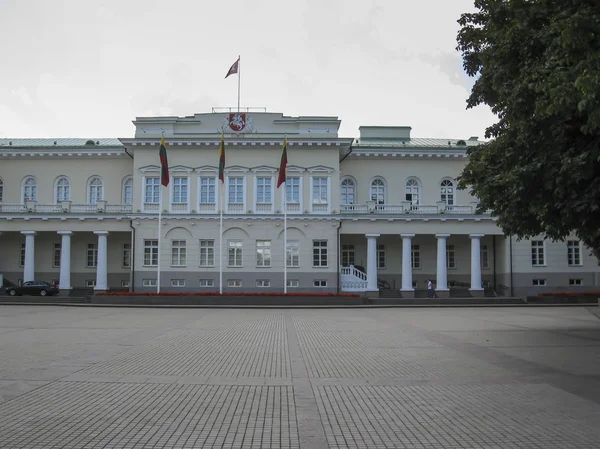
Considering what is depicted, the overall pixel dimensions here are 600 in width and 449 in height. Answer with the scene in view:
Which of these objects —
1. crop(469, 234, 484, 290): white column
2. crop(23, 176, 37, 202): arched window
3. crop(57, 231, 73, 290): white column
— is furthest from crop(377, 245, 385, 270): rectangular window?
crop(23, 176, 37, 202): arched window

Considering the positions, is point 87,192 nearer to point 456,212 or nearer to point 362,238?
point 362,238

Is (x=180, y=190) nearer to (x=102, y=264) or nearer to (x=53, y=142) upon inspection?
(x=102, y=264)

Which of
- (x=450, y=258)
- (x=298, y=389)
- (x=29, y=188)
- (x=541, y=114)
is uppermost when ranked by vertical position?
(x=29, y=188)

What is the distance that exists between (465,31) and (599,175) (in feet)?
20.7

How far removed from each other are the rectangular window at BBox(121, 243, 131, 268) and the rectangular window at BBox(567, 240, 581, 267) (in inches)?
1430

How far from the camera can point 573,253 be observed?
47.3 m

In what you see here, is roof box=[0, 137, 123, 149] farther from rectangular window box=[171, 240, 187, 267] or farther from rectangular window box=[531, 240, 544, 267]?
rectangular window box=[531, 240, 544, 267]

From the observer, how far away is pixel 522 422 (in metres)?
8.77

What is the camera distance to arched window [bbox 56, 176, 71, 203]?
50.4 m

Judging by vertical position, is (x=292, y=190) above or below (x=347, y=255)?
above

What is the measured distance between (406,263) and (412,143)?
12763mm

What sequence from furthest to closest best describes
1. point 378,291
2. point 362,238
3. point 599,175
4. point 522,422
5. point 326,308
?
point 362,238 < point 378,291 < point 326,308 < point 599,175 < point 522,422

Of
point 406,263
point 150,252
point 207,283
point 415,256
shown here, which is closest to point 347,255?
point 415,256

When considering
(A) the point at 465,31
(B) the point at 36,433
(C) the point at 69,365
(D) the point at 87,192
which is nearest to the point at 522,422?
(B) the point at 36,433
